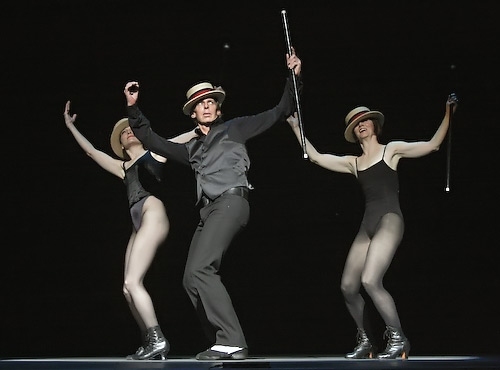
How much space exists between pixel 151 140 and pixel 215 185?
A: 1.49 ft

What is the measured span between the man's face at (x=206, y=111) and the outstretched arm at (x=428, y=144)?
3.28 ft

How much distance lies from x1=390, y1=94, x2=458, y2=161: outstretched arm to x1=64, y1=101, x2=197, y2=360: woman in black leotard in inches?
47.5

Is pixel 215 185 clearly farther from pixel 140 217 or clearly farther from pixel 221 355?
pixel 221 355

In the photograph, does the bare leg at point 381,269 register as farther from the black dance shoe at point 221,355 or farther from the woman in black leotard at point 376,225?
the black dance shoe at point 221,355

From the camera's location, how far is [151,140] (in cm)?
470

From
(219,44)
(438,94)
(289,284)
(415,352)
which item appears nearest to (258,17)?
(219,44)

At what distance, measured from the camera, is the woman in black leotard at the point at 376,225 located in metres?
4.57

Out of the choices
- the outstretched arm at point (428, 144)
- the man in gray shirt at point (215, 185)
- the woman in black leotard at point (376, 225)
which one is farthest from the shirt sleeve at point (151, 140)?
the outstretched arm at point (428, 144)

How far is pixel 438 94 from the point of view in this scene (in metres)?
5.77

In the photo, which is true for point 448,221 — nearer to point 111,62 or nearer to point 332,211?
point 332,211

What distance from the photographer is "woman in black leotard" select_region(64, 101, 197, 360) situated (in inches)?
187

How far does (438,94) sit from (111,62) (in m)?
2.19

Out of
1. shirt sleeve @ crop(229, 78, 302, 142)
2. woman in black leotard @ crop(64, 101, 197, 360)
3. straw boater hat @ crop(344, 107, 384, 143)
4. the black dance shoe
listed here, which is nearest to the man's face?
shirt sleeve @ crop(229, 78, 302, 142)

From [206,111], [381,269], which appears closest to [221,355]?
[381,269]
